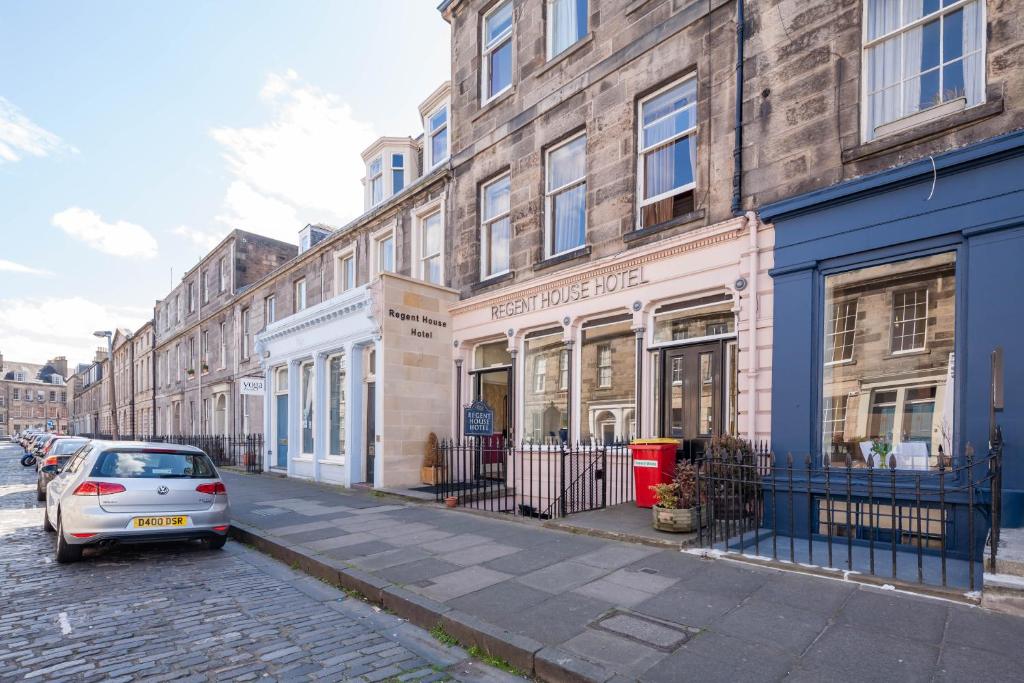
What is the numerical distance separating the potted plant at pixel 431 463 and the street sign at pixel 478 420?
87.6 inches

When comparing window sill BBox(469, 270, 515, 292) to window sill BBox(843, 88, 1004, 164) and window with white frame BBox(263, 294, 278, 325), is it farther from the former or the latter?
window with white frame BBox(263, 294, 278, 325)

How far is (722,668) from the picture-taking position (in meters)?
3.76

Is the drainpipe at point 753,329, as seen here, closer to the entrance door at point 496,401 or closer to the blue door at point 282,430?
the entrance door at point 496,401

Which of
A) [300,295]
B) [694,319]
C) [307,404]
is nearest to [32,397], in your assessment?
[300,295]

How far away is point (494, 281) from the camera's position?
12.8m

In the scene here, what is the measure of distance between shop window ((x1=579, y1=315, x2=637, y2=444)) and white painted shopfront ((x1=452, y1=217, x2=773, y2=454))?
2cm

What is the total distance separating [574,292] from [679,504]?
5003 mm

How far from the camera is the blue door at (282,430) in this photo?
1842 cm

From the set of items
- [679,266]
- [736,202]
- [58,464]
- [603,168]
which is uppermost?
[603,168]

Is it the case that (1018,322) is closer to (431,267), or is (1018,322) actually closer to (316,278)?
(431,267)

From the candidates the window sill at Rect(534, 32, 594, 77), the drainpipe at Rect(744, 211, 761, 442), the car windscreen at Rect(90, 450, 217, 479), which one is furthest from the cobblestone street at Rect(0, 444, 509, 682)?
the window sill at Rect(534, 32, 594, 77)

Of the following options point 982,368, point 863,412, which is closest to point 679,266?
point 863,412

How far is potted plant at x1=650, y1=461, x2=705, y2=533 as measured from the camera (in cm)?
707

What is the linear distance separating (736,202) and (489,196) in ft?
22.1
